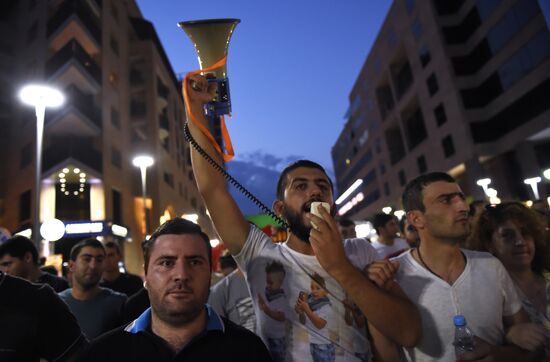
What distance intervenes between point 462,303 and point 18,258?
492 cm

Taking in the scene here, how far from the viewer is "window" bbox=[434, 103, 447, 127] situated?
34031 millimetres

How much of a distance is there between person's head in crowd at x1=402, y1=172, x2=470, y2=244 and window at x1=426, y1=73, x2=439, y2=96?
3510 cm

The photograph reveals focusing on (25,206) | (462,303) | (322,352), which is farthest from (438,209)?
(25,206)

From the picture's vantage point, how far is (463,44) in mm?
32750

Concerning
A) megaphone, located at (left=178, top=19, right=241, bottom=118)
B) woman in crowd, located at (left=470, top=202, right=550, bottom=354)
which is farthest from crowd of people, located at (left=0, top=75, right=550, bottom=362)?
woman in crowd, located at (left=470, top=202, right=550, bottom=354)

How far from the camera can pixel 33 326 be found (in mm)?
2662

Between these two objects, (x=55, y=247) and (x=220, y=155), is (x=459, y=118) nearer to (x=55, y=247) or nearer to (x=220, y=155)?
(x=55, y=247)

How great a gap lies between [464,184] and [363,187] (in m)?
27.7

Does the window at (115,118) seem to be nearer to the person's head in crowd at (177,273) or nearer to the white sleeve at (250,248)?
the person's head in crowd at (177,273)

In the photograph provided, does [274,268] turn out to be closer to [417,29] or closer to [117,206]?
[117,206]

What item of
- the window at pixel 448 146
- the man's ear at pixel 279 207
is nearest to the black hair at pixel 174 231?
the man's ear at pixel 279 207

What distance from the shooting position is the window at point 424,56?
115ft

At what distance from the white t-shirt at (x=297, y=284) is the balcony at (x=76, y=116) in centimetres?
2100

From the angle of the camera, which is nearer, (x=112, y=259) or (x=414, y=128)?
(x=112, y=259)
